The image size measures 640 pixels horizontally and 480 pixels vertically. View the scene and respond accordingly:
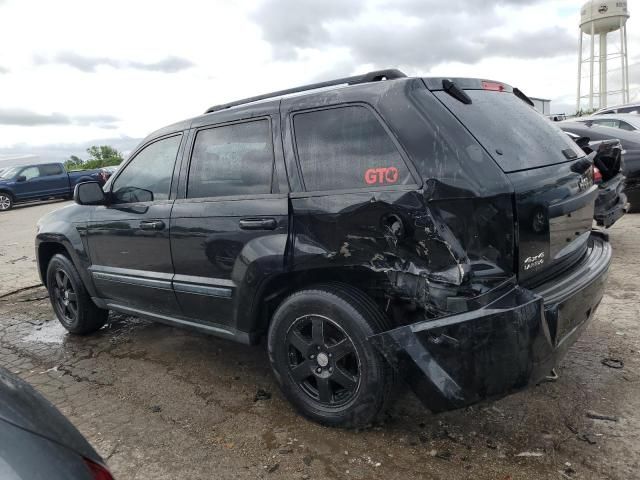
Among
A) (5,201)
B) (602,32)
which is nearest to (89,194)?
(5,201)

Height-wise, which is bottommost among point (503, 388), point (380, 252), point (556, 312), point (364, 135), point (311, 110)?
point (503, 388)

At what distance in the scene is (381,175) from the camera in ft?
8.18

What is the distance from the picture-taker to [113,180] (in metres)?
4.04

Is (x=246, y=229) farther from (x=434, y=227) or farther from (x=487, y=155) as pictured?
(x=487, y=155)

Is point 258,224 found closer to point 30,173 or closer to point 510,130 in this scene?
point 510,130

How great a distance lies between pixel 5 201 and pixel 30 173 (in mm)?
1475

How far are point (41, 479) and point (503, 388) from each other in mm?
1833

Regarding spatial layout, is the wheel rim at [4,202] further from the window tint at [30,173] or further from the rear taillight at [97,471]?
the rear taillight at [97,471]

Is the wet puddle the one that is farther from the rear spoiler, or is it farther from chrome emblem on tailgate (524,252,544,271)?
chrome emblem on tailgate (524,252,544,271)

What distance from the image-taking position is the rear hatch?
2330 millimetres

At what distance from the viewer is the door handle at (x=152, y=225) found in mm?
3457

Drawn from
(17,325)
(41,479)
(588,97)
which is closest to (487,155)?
(41,479)

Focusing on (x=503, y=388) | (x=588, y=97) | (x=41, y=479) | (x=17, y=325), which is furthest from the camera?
(x=588, y=97)

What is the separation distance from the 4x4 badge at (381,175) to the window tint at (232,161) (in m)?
0.66
